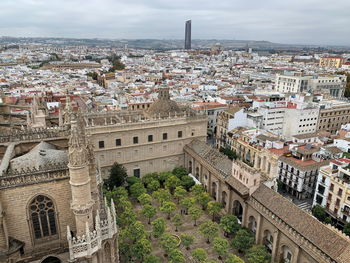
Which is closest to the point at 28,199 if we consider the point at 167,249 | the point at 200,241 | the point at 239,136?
the point at 167,249

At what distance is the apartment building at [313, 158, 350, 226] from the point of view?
119 feet

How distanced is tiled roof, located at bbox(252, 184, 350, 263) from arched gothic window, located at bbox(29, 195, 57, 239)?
2129 cm

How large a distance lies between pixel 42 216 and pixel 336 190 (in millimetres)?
34307

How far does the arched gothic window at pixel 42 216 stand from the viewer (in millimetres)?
18188

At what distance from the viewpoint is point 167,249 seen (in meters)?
30.0

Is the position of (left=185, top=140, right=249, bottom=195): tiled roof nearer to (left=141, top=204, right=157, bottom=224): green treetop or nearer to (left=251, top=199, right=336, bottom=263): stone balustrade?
(left=251, top=199, right=336, bottom=263): stone balustrade

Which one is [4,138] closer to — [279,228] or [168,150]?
[279,228]

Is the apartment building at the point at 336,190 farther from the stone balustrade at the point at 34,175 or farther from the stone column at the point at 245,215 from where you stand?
the stone balustrade at the point at 34,175

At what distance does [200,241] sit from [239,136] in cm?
2676

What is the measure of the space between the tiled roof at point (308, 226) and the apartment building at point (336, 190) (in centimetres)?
1042

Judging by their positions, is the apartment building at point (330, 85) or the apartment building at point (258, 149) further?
the apartment building at point (330, 85)

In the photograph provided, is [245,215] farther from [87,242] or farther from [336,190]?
[87,242]

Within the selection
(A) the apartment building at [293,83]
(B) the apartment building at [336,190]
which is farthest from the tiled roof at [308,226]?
(A) the apartment building at [293,83]

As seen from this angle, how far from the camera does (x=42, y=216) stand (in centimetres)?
1853
